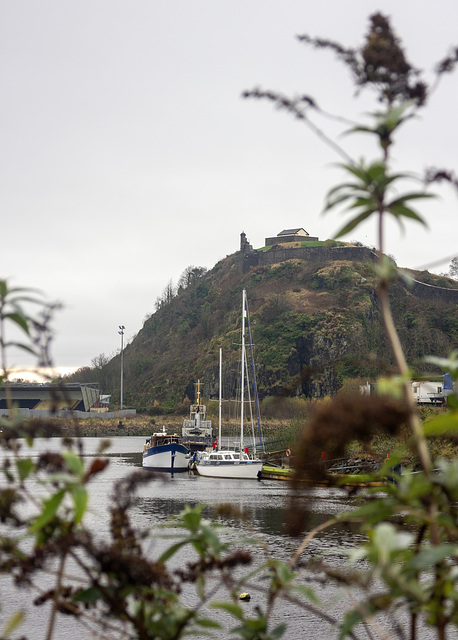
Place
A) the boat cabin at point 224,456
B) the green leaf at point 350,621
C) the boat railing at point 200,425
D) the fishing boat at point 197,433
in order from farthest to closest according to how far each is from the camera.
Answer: the boat railing at point 200,425 → the fishing boat at point 197,433 → the boat cabin at point 224,456 → the green leaf at point 350,621

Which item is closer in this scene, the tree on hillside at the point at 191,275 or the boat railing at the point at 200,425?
the boat railing at the point at 200,425

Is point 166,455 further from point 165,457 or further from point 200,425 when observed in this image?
point 200,425

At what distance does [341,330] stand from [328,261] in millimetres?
16380

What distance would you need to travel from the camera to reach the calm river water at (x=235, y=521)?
11844mm

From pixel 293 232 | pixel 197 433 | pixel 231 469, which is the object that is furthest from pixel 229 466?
pixel 293 232

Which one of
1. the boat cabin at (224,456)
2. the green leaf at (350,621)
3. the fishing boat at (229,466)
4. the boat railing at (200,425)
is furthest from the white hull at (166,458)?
the green leaf at (350,621)

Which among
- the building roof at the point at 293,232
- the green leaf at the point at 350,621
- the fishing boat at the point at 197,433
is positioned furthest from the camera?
the building roof at the point at 293,232

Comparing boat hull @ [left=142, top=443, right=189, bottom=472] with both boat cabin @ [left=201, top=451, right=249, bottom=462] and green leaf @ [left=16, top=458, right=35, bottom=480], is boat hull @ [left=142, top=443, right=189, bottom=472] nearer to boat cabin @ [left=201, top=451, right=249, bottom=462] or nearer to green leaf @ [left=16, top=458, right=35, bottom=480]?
boat cabin @ [left=201, top=451, right=249, bottom=462]

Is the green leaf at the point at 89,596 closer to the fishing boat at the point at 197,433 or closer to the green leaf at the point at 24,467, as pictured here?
the green leaf at the point at 24,467

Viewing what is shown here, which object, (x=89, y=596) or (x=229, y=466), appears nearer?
(x=89, y=596)

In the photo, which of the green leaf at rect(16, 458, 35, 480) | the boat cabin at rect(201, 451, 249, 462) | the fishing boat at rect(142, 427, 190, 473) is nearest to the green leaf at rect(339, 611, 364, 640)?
the green leaf at rect(16, 458, 35, 480)

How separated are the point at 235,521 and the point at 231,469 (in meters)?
14.2

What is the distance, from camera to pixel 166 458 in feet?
146

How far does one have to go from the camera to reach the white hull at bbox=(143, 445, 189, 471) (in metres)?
43.9
